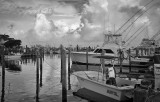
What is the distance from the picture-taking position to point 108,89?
13977mm

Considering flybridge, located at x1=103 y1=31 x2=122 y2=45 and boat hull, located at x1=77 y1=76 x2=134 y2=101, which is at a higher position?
flybridge, located at x1=103 y1=31 x2=122 y2=45

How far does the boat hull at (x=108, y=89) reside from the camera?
1302cm

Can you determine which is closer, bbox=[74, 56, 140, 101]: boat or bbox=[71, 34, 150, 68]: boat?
bbox=[74, 56, 140, 101]: boat

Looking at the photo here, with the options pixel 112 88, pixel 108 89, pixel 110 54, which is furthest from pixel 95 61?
pixel 112 88

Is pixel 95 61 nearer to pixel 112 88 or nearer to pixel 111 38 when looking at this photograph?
pixel 111 38

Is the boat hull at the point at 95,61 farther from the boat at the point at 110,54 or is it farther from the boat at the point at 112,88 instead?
the boat at the point at 112,88

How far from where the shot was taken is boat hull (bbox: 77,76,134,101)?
13.0 meters

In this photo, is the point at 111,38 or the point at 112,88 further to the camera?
the point at 111,38

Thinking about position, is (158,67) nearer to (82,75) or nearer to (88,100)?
(88,100)

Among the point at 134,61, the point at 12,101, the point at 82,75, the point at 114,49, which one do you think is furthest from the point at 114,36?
the point at 12,101

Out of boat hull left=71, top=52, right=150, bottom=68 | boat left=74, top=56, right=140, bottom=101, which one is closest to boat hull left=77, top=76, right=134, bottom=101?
boat left=74, top=56, right=140, bottom=101

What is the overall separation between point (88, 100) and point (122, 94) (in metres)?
3.18

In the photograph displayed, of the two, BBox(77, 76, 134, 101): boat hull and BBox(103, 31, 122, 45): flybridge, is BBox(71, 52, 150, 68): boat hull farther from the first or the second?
BBox(77, 76, 134, 101): boat hull

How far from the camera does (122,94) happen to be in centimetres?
1309
